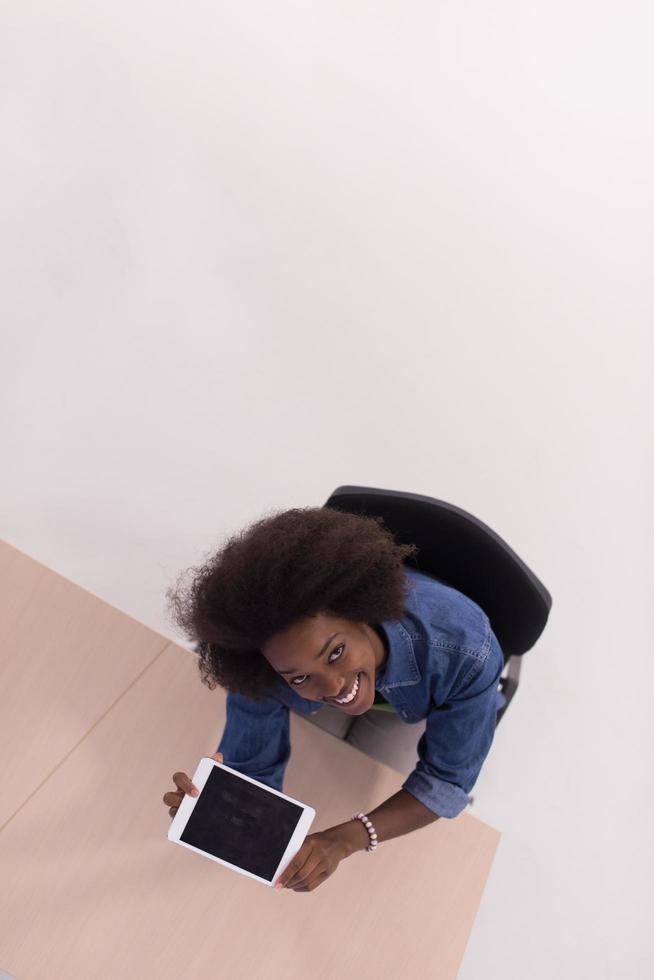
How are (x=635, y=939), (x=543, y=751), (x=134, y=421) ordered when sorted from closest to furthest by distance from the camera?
(x=635, y=939) → (x=543, y=751) → (x=134, y=421)

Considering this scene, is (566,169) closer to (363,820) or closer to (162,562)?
(162,562)

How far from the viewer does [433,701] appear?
1.29 metres

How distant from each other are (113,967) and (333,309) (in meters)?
1.80

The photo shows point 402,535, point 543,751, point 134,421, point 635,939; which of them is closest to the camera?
point 402,535

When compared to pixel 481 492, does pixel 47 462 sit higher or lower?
lower

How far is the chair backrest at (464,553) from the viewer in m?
1.31

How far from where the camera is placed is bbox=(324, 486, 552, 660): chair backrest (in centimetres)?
131

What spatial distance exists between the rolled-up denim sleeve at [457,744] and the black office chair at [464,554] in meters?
0.11

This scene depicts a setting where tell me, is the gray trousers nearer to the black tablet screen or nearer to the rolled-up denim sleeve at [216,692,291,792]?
the rolled-up denim sleeve at [216,692,291,792]

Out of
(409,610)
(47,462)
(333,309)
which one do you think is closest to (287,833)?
(409,610)

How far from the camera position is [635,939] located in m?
→ 1.89

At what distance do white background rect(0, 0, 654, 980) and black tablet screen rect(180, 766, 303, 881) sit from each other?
89 cm

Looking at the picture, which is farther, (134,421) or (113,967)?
(134,421)

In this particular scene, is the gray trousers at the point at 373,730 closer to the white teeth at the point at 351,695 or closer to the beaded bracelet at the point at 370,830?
the beaded bracelet at the point at 370,830
